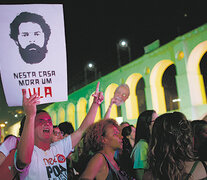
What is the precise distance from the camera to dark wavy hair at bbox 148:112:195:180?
6.37 feet

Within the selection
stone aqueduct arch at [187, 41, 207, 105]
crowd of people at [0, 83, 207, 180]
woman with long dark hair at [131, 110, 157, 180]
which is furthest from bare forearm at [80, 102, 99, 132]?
stone aqueduct arch at [187, 41, 207, 105]

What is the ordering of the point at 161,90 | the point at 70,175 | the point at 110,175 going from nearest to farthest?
the point at 110,175 < the point at 70,175 < the point at 161,90

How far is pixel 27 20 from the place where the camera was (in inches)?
107

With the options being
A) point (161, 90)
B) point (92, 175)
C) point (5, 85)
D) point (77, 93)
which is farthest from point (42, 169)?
point (77, 93)

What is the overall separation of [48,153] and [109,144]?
0.63 meters

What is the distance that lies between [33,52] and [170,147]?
173 cm

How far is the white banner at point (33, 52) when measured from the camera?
256cm

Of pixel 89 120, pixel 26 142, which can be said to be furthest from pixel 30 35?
pixel 26 142

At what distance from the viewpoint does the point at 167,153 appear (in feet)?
6.49

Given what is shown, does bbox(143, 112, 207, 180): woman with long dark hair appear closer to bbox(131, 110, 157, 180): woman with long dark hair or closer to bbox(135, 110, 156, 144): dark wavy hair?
bbox(131, 110, 157, 180): woman with long dark hair

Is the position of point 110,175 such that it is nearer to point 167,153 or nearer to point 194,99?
point 167,153

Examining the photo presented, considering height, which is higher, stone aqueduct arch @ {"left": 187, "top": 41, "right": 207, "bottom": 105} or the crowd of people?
stone aqueduct arch @ {"left": 187, "top": 41, "right": 207, "bottom": 105}

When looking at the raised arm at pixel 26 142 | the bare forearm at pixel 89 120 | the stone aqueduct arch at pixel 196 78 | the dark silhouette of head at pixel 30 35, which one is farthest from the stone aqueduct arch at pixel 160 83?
the raised arm at pixel 26 142

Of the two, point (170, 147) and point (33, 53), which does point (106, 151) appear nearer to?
point (170, 147)
